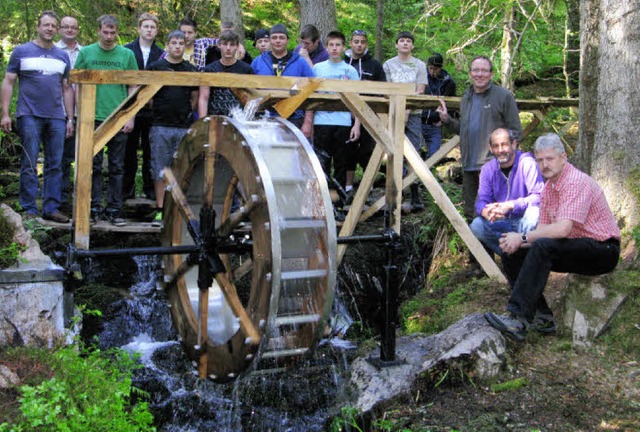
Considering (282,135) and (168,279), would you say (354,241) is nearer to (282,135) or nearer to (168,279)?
(282,135)

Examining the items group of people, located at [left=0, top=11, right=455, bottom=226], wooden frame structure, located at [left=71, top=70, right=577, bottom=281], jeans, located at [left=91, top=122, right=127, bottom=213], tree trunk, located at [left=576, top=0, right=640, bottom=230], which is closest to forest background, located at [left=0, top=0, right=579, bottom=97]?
group of people, located at [left=0, top=11, right=455, bottom=226]

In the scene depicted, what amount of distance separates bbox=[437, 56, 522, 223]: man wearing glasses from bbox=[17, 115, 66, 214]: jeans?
12.5 feet

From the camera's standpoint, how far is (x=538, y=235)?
5.13 m

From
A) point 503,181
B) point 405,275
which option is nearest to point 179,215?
point 503,181

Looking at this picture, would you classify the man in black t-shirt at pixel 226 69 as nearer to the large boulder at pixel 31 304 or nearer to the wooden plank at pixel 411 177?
the wooden plank at pixel 411 177

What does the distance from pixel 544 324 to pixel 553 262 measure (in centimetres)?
64

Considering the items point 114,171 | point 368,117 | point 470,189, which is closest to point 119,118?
point 368,117

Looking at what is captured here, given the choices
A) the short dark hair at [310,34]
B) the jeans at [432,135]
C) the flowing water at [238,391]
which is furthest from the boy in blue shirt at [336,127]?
the flowing water at [238,391]

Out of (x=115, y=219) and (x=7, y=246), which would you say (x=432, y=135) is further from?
(x=7, y=246)

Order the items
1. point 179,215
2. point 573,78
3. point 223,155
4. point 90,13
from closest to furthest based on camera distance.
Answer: point 223,155 → point 179,215 → point 90,13 → point 573,78

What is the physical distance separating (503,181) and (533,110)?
2.40 meters

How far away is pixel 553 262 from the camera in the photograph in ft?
→ 17.0

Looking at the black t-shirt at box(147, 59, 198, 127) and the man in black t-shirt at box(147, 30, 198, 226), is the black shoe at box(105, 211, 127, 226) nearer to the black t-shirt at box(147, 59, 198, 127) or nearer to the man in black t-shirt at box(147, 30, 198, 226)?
the man in black t-shirt at box(147, 30, 198, 226)

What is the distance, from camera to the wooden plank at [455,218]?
6.92 m
